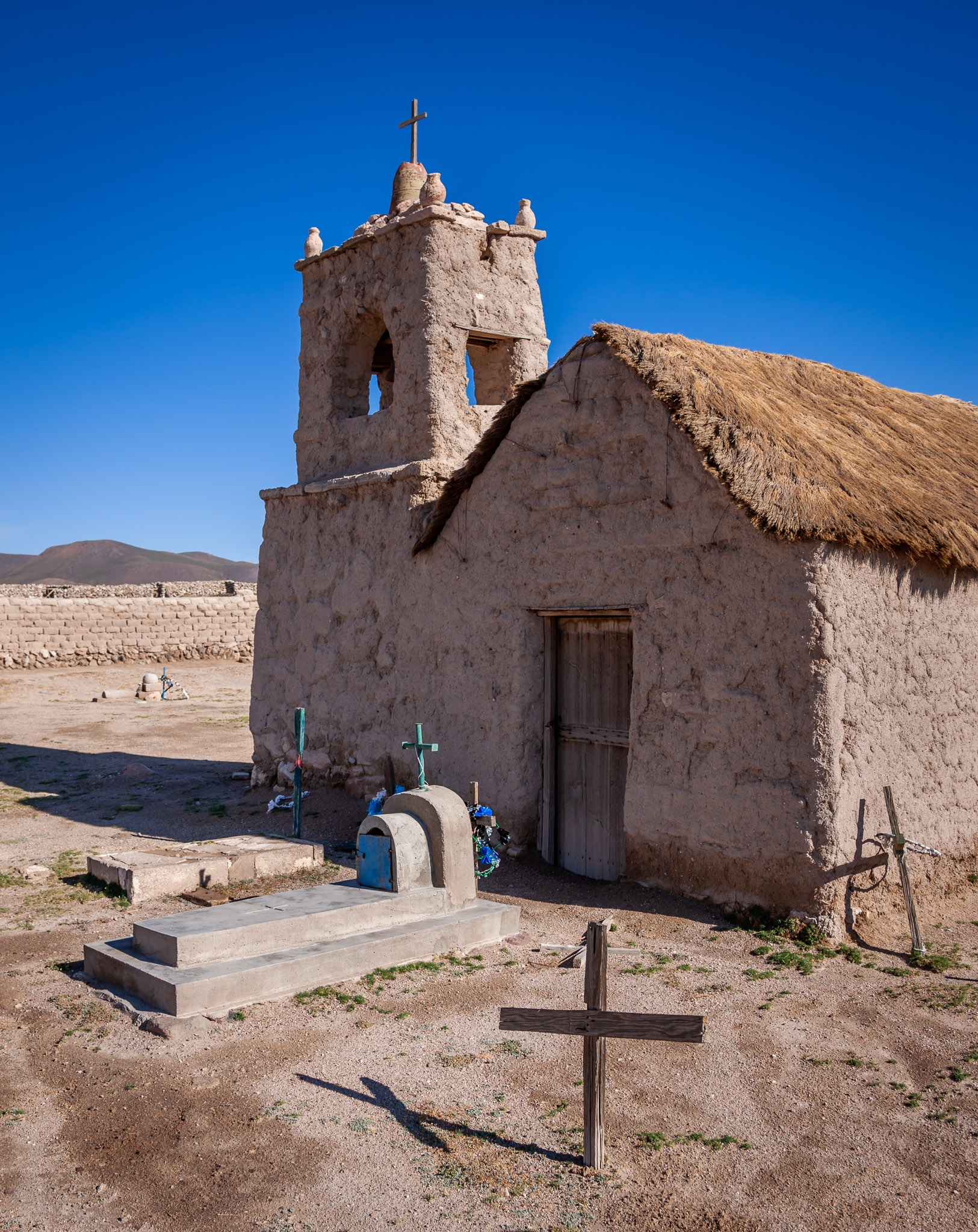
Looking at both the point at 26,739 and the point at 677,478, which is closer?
the point at 677,478

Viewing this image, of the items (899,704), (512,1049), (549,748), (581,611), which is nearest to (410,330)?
(581,611)

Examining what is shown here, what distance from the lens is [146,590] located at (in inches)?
1061

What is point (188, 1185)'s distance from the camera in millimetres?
3793

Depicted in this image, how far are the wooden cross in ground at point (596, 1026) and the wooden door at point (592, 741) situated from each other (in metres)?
3.59

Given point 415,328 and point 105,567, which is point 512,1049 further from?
point 105,567

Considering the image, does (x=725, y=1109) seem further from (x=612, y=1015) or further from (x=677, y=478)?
(x=677, y=478)

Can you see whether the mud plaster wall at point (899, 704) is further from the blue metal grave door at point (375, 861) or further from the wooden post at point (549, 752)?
the blue metal grave door at point (375, 861)

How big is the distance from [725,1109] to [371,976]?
2.27 m

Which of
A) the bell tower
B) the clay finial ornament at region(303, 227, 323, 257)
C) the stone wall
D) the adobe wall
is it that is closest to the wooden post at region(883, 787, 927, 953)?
the adobe wall

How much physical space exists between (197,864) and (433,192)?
6155 mm

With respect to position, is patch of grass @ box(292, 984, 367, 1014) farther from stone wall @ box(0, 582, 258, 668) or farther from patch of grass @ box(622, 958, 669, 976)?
stone wall @ box(0, 582, 258, 668)

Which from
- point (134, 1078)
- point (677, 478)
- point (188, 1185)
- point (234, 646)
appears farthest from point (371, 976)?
point (234, 646)

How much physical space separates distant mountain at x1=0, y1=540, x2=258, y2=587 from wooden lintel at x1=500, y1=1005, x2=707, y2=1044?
3524 inches

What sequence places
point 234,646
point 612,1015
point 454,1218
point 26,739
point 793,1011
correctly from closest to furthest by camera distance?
point 454,1218 → point 612,1015 → point 793,1011 → point 26,739 → point 234,646
